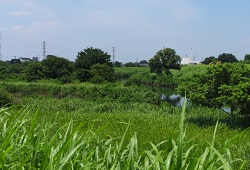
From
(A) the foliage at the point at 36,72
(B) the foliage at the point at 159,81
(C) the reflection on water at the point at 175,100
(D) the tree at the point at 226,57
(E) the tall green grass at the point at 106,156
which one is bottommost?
(C) the reflection on water at the point at 175,100

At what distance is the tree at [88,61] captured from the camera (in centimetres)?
3216

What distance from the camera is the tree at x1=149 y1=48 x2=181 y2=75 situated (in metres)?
44.2

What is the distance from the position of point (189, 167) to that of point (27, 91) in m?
26.0

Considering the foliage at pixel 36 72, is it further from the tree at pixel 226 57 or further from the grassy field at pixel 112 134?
the tree at pixel 226 57

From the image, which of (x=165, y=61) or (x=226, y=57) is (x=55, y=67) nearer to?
(x=165, y=61)

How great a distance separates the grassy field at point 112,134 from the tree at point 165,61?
21.0 m

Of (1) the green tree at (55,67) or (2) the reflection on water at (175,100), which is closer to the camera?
(2) the reflection on water at (175,100)

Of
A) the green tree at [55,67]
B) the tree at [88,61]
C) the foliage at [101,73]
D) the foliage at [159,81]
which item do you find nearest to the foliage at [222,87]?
the foliage at [101,73]

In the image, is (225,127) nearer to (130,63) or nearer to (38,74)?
(38,74)

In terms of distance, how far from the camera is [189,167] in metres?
1.64

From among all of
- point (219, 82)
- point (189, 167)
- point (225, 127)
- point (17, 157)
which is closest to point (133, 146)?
point (189, 167)

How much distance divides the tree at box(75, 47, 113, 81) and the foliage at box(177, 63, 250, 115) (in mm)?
21670

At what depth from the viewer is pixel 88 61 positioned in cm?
3209

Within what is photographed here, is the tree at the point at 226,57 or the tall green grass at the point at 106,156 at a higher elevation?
the tree at the point at 226,57
